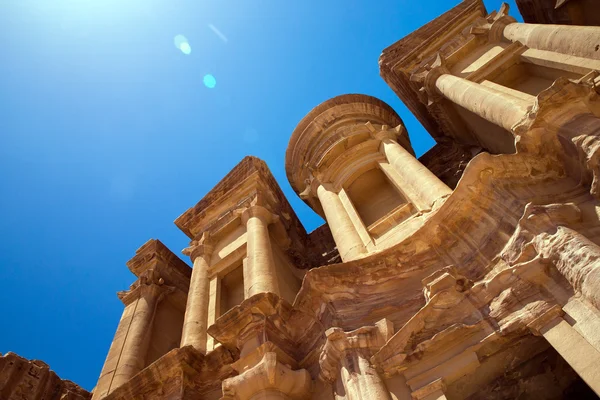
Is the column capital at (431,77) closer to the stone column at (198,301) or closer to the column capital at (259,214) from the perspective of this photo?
the column capital at (259,214)

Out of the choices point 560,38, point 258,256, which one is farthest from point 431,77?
point 258,256

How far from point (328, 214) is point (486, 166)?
543 centimetres

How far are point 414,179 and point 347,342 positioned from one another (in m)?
5.44

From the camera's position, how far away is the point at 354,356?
6641 millimetres

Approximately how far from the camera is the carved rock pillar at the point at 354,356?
20.4 ft

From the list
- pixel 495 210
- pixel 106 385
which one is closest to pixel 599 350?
pixel 495 210

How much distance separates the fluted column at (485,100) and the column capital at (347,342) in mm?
5135

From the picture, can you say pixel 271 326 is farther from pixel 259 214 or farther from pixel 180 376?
pixel 259 214

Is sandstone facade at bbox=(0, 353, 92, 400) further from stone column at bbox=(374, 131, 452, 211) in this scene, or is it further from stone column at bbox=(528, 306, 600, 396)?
stone column at bbox=(528, 306, 600, 396)

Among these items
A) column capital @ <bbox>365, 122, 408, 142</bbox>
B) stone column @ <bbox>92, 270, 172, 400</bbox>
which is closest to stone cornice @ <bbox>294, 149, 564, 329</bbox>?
stone column @ <bbox>92, 270, 172, 400</bbox>

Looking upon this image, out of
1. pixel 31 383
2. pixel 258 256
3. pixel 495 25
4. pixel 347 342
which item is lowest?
pixel 347 342

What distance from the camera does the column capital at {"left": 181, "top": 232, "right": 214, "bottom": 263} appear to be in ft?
45.9

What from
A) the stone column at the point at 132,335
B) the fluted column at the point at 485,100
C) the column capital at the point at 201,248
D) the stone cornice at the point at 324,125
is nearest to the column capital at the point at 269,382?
the stone column at the point at 132,335

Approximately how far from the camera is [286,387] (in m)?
7.19
